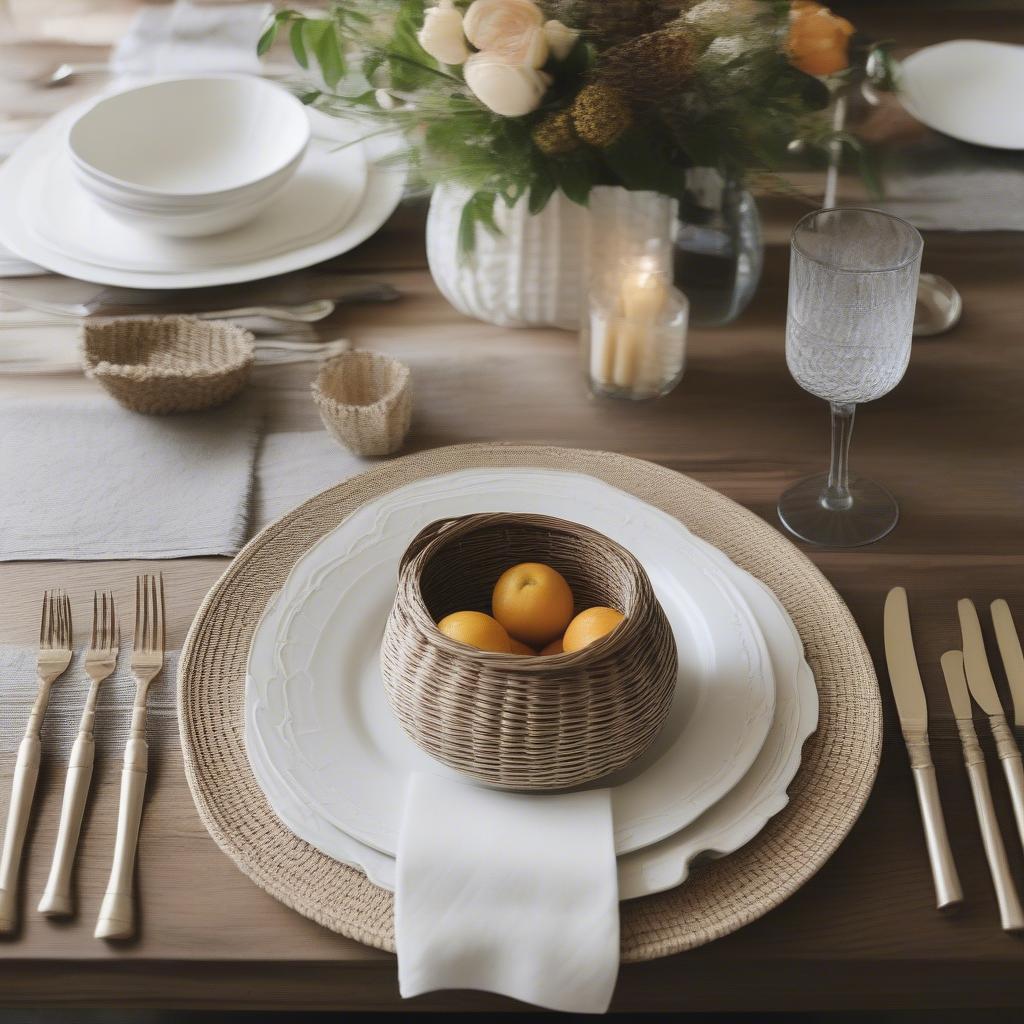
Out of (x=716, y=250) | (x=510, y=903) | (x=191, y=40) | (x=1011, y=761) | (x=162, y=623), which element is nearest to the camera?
(x=510, y=903)

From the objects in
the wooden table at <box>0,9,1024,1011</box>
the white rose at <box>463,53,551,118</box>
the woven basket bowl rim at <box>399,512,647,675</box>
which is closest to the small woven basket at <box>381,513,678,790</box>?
the woven basket bowl rim at <box>399,512,647,675</box>

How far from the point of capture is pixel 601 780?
0.72m

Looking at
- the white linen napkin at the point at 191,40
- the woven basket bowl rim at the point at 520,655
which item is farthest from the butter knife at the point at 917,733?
the white linen napkin at the point at 191,40

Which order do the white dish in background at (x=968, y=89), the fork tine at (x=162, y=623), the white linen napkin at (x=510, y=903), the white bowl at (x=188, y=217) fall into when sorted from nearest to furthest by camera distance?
the white linen napkin at (x=510, y=903)
the fork tine at (x=162, y=623)
the white bowl at (x=188, y=217)
the white dish in background at (x=968, y=89)

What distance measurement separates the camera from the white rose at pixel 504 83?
2.95ft

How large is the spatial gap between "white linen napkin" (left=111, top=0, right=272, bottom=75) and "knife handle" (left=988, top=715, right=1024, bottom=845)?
50.2 inches

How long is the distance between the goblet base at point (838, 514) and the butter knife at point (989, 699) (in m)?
0.10

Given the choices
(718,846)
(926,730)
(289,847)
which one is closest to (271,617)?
(289,847)

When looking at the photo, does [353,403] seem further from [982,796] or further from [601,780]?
[982,796]

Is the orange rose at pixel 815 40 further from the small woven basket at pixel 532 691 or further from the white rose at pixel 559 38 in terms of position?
the small woven basket at pixel 532 691

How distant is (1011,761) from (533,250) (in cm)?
64

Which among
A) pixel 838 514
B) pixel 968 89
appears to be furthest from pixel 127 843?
pixel 968 89

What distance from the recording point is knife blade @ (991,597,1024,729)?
786mm

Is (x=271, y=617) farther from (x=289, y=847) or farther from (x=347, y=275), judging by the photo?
(x=347, y=275)
